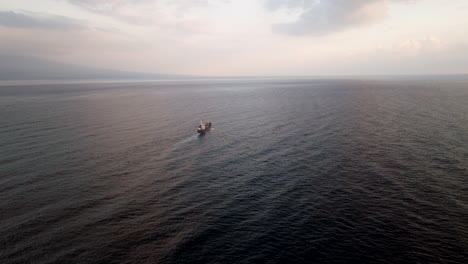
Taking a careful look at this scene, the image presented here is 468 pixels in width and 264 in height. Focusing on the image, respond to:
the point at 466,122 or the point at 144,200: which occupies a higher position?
the point at 466,122

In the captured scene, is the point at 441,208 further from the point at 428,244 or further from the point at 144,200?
the point at 144,200

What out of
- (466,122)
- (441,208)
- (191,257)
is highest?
(466,122)

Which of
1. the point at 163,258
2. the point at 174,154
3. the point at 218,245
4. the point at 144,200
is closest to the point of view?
the point at 163,258

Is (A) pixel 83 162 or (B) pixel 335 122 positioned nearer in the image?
(A) pixel 83 162

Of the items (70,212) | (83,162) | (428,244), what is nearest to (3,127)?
(83,162)

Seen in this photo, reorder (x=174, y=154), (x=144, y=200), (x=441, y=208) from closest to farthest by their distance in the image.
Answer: (x=441, y=208)
(x=144, y=200)
(x=174, y=154)

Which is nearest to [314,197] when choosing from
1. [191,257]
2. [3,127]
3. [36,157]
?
[191,257]
